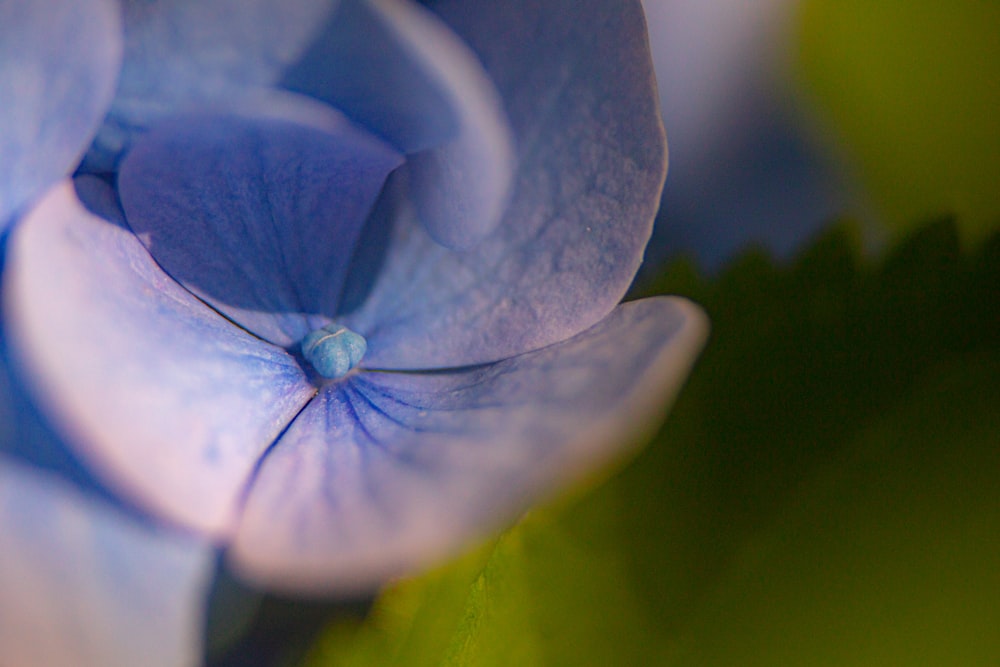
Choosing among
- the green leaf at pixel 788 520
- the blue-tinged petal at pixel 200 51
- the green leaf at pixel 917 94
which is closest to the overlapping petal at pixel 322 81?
the blue-tinged petal at pixel 200 51

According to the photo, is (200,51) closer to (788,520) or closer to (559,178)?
(559,178)

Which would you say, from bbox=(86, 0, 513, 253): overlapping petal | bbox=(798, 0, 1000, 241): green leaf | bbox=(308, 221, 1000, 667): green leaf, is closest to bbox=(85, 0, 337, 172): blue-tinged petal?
bbox=(86, 0, 513, 253): overlapping petal

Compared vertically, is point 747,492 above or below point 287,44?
below

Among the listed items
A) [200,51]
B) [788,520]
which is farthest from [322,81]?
[788,520]

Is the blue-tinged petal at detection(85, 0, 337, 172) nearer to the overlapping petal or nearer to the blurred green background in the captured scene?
the overlapping petal

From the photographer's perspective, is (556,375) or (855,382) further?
(855,382)

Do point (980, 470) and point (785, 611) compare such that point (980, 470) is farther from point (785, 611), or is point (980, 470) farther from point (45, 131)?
point (45, 131)

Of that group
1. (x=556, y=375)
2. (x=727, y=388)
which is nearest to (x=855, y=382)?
(x=727, y=388)
